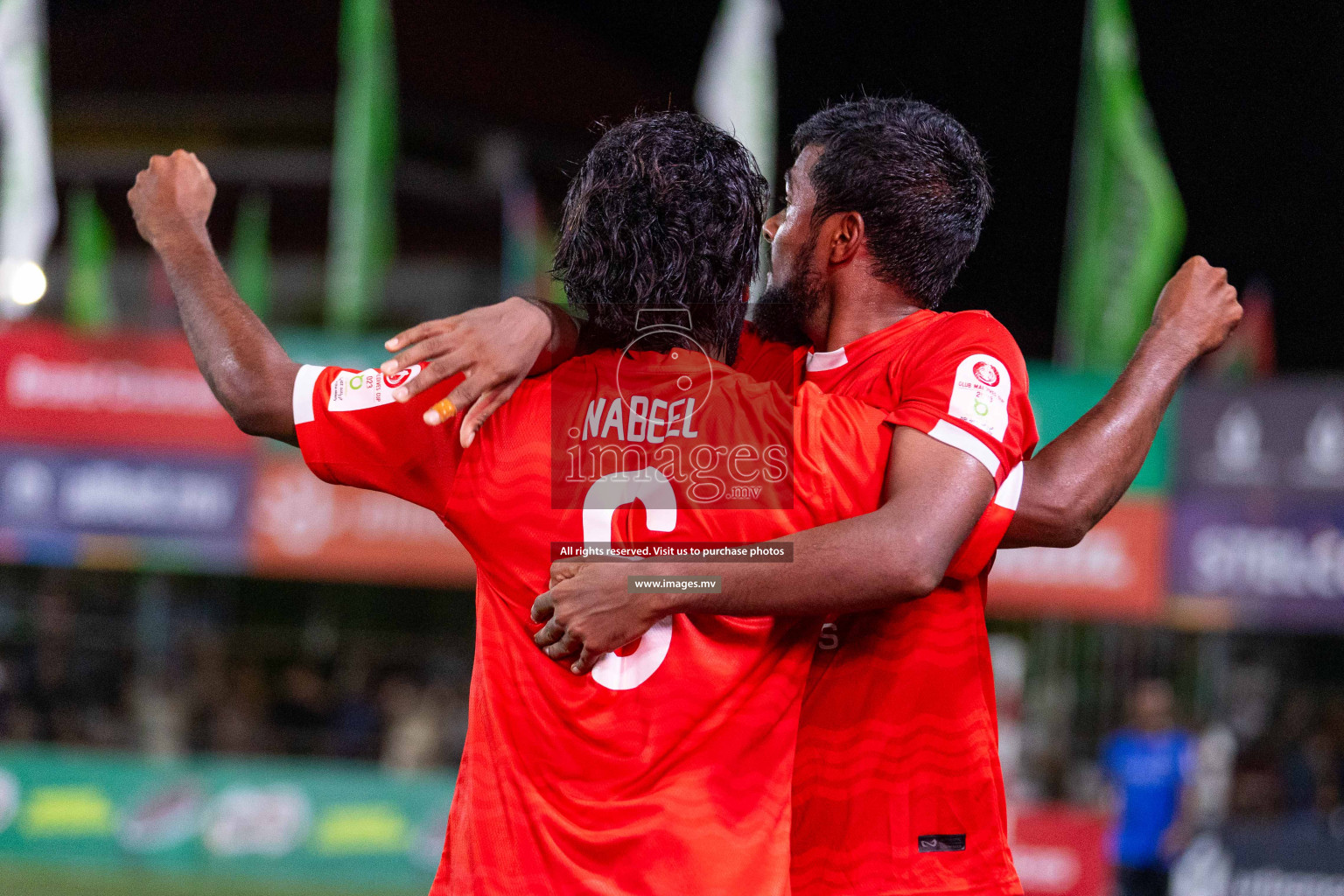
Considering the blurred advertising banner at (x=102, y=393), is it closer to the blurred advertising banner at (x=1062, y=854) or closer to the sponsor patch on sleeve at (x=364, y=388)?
the blurred advertising banner at (x=1062, y=854)

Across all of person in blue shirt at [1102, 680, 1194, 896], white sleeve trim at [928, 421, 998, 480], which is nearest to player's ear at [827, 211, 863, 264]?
white sleeve trim at [928, 421, 998, 480]

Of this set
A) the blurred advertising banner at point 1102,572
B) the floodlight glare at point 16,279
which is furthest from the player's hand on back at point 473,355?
the floodlight glare at point 16,279

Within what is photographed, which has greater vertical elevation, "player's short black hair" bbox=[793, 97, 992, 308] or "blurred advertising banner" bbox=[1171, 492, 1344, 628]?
"blurred advertising banner" bbox=[1171, 492, 1344, 628]

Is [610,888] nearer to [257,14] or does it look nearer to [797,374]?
[797,374]

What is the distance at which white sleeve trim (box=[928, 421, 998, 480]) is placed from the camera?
1.98 m

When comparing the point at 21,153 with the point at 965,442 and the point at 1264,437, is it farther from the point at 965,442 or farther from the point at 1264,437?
the point at 965,442

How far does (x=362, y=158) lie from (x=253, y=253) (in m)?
4.22

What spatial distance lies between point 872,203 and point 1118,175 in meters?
9.45

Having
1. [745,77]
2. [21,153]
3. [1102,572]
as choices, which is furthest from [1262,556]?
[21,153]

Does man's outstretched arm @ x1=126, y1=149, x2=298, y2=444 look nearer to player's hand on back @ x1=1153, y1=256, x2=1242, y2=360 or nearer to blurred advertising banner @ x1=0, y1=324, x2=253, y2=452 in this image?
player's hand on back @ x1=1153, y1=256, x2=1242, y2=360

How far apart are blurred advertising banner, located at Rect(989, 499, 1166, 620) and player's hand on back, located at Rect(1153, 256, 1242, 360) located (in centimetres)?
660

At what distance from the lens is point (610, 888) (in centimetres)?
188

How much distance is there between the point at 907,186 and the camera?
7.50ft

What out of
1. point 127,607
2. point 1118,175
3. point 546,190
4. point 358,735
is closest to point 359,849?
point 358,735
